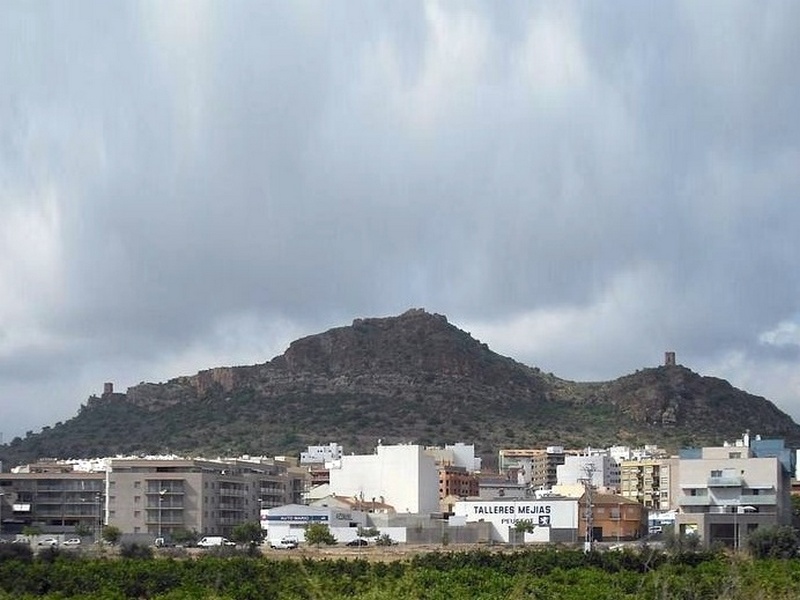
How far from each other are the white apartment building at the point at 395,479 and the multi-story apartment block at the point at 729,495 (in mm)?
21708

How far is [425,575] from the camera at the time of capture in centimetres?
Answer: 4716

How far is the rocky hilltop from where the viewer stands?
156 metres

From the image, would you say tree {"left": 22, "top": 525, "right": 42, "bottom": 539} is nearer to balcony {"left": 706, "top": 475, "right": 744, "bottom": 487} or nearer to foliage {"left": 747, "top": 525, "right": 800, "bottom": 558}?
balcony {"left": 706, "top": 475, "right": 744, "bottom": 487}

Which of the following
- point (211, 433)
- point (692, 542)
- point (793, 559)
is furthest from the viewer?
point (211, 433)

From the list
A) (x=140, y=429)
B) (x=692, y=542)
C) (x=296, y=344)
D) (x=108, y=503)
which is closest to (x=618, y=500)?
(x=692, y=542)

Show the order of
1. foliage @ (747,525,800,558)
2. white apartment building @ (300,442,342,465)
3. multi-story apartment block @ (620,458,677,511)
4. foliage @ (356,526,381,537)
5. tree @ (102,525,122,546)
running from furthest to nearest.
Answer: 1. white apartment building @ (300,442,342,465)
2. multi-story apartment block @ (620,458,677,511)
3. foliage @ (356,526,381,537)
4. tree @ (102,525,122,546)
5. foliage @ (747,525,800,558)

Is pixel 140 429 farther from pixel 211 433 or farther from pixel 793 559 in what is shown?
pixel 793 559

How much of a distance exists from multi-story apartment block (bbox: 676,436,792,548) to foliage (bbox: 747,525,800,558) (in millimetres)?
7060

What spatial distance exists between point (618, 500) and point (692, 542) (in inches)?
855

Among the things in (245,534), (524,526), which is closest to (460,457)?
(524,526)

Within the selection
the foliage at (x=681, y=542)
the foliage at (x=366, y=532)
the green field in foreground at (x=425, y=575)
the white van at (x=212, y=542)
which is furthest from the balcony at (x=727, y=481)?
the white van at (x=212, y=542)

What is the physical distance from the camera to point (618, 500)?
285 feet

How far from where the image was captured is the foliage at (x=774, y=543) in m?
62.0

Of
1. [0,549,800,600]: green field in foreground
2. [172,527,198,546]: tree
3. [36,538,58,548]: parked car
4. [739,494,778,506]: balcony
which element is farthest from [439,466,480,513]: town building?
[0,549,800,600]: green field in foreground
